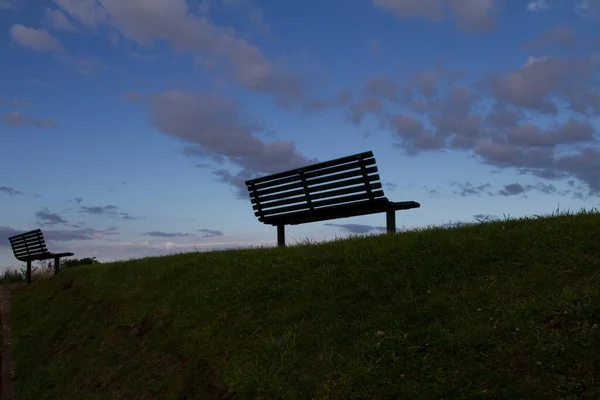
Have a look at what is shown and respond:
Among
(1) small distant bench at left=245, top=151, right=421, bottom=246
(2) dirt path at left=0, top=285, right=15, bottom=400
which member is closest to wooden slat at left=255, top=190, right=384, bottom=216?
(1) small distant bench at left=245, top=151, right=421, bottom=246

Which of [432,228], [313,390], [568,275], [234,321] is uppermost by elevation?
[432,228]

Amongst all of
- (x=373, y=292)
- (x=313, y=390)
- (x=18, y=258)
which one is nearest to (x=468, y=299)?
(x=373, y=292)

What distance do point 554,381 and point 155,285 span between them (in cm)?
837

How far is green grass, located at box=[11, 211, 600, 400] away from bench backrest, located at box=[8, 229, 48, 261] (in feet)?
45.3

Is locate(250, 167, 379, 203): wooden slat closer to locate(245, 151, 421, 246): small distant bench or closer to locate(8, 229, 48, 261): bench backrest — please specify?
locate(245, 151, 421, 246): small distant bench

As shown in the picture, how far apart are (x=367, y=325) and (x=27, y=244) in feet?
76.7

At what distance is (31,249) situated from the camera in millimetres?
24609

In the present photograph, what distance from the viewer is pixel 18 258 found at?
86.0 feet

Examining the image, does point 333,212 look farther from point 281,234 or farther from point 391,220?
point 281,234

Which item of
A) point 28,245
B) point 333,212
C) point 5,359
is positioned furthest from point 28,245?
point 333,212

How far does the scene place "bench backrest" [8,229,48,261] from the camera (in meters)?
23.6

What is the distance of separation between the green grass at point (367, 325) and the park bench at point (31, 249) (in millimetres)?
12505

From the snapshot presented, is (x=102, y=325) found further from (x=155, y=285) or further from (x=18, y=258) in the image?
(x=18, y=258)

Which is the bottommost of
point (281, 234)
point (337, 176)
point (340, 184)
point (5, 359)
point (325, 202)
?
point (5, 359)
